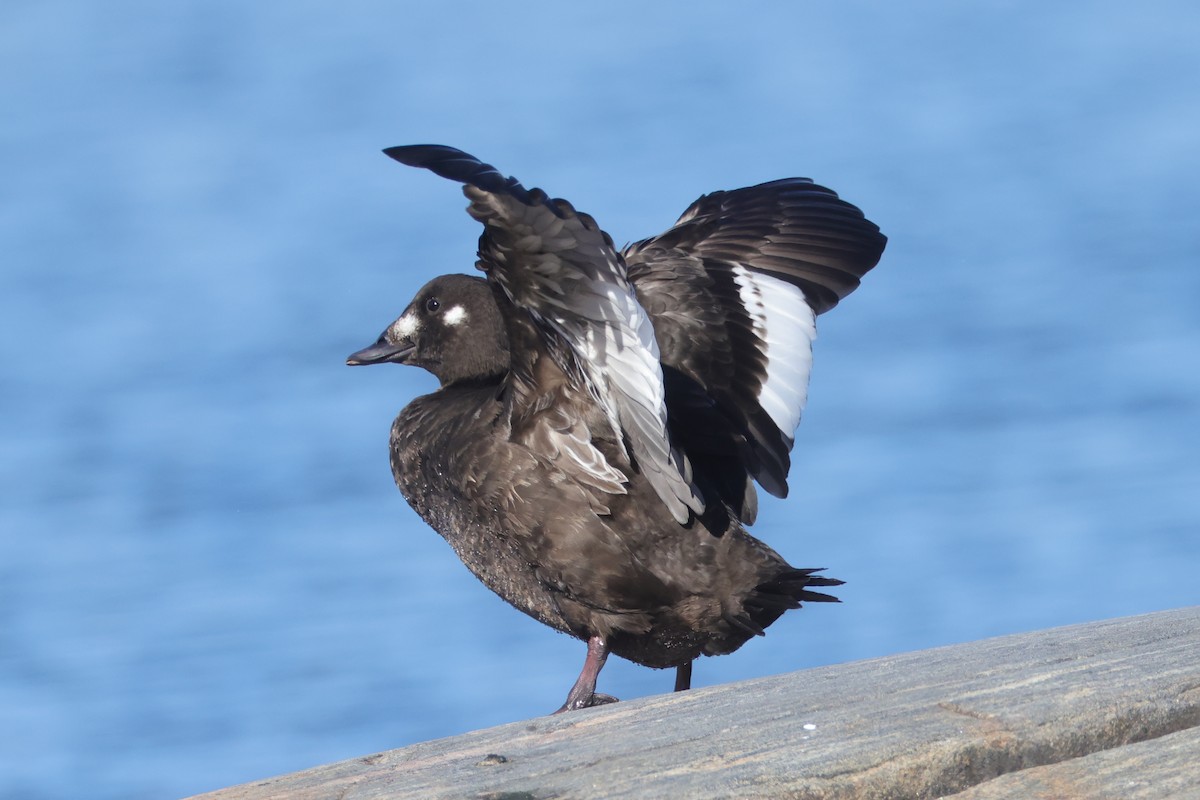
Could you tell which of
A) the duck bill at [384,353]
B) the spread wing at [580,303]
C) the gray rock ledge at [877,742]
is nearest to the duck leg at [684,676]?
the spread wing at [580,303]

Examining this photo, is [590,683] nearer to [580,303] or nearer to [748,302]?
[580,303]

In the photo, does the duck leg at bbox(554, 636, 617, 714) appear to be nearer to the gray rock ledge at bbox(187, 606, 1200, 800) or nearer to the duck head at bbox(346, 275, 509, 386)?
the gray rock ledge at bbox(187, 606, 1200, 800)

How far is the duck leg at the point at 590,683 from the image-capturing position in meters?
4.11

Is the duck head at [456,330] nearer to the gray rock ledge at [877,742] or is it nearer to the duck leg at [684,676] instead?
the duck leg at [684,676]

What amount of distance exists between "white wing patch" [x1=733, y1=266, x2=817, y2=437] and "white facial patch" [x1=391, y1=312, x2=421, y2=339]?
1059 millimetres

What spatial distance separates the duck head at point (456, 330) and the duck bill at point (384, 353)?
0.07 ft

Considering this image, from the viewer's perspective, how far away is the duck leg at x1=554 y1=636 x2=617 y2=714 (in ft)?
13.5

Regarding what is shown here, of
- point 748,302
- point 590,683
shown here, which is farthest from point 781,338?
point 590,683

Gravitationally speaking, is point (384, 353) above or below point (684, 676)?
above

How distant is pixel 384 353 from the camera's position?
17.5 ft

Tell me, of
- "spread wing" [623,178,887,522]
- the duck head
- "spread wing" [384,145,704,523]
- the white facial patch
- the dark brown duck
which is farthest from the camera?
the white facial patch

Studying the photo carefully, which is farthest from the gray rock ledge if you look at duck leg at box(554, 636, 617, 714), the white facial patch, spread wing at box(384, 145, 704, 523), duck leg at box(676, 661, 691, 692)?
the white facial patch

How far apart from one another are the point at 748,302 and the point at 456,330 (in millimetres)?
946

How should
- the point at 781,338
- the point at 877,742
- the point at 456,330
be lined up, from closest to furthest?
the point at 877,742 → the point at 781,338 → the point at 456,330
